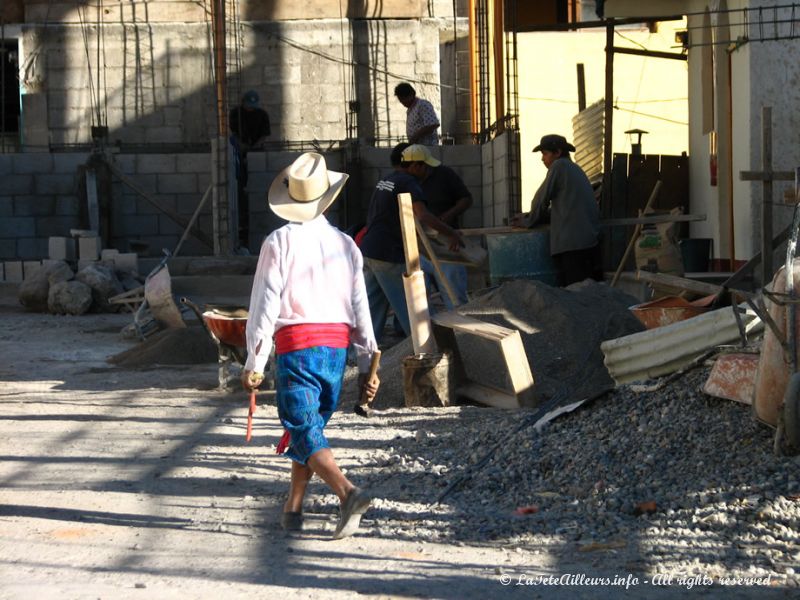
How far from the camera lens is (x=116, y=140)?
2123 centimetres

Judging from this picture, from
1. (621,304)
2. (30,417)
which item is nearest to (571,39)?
(621,304)

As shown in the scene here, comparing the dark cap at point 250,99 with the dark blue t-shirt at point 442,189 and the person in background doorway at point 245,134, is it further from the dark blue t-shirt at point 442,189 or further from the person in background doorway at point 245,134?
the dark blue t-shirt at point 442,189

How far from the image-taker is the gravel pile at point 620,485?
500 centimetres

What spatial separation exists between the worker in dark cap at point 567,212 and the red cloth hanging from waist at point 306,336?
6712 millimetres

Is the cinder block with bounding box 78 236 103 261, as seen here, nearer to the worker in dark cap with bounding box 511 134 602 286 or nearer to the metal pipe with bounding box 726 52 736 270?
the worker in dark cap with bounding box 511 134 602 286

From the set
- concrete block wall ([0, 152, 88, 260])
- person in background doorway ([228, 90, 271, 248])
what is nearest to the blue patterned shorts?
person in background doorway ([228, 90, 271, 248])

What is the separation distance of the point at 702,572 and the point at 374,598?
3.80 feet

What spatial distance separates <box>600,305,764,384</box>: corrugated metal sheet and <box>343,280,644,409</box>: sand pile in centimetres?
73

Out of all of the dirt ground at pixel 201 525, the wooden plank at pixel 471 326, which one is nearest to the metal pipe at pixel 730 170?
the wooden plank at pixel 471 326

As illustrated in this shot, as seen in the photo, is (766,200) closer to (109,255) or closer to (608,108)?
(608,108)

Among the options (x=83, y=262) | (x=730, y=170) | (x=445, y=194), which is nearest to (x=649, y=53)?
(x=730, y=170)

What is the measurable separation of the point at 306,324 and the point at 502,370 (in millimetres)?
4367

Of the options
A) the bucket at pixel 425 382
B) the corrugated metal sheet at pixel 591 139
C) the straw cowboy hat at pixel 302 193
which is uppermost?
the corrugated metal sheet at pixel 591 139

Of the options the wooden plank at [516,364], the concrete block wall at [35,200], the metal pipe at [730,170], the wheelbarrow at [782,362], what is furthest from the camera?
the concrete block wall at [35,200]
